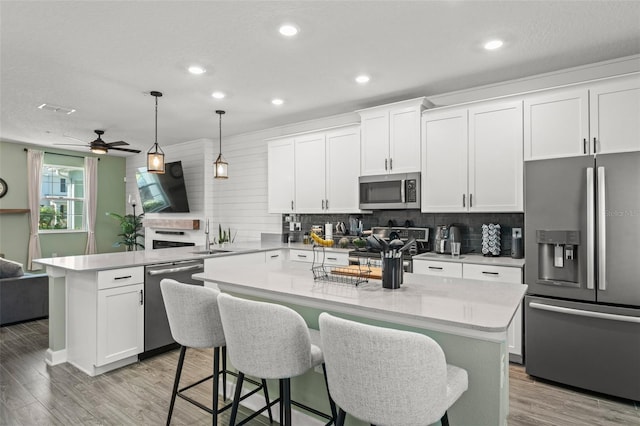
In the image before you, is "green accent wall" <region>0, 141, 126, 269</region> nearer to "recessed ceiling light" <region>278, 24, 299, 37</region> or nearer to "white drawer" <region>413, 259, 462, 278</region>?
"recessed ceiling light" <region>278, 24, 299, 37</region>

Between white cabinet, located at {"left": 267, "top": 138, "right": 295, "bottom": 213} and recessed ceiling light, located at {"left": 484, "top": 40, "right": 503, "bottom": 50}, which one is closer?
recessed ceiling light, located at {"left": 484, "top": 40, "right": 503, "bottom": 50}

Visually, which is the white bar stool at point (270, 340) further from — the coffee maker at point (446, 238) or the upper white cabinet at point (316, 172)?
the upper white cabinet at point (316, 172)

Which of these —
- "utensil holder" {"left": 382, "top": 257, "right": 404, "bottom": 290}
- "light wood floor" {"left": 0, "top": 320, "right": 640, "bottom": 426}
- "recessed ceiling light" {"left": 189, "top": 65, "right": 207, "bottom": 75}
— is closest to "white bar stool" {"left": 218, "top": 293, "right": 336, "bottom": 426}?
"utensil holder" {"left": 382, "top": 257, "right": 404, "bottom": 290}

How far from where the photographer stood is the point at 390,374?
124 cm

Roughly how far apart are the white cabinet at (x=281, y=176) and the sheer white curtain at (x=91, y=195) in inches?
182

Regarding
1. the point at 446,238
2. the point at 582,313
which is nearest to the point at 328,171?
the point at 446,238

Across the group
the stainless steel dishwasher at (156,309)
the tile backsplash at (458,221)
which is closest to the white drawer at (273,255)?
the tile backsplash at (458,221)

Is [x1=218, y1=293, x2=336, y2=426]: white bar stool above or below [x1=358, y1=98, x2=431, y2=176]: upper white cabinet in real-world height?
below

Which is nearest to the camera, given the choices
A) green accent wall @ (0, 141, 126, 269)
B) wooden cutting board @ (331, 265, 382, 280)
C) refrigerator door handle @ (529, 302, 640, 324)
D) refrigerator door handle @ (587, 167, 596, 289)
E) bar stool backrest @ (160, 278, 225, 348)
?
bar stool backrest @ (160, 278, 225, 348)

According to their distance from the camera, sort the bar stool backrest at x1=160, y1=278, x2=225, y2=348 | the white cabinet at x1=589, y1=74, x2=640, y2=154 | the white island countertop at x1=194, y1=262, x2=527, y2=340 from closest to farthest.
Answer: the white island countertop at x1=194, y1=262, x2=527, y2=340
the bar stool backrest at x1=160, y1=278, x2=225, y2=348
the white cabinet at x1=589, y1=74, x2=640, y2=154

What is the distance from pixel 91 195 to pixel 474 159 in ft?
24.8

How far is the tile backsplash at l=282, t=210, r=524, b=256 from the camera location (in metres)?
3.74

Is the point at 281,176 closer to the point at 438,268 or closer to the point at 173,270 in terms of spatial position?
the point at 173,270

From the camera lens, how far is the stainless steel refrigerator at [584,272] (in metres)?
2.59
